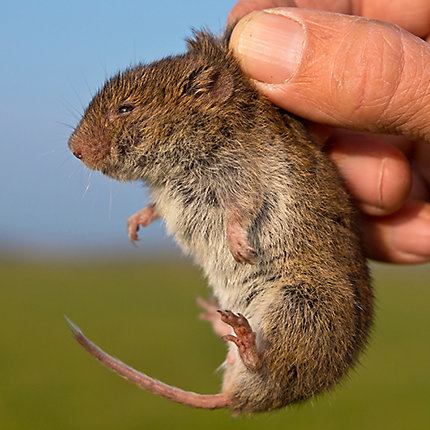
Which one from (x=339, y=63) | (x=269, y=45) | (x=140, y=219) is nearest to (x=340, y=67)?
(x=339, y=63)

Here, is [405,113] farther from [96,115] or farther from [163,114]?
[96,115]

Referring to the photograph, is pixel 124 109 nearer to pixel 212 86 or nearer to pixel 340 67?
pixel 212 86

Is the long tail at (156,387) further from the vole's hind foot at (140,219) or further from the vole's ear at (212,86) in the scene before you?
the vole's ear at (212,86)

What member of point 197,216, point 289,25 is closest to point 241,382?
point 197,216

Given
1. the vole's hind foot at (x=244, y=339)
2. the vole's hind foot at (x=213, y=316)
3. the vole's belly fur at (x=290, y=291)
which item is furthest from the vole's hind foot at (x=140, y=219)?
the vole's hind foot at (x=244, y=339)

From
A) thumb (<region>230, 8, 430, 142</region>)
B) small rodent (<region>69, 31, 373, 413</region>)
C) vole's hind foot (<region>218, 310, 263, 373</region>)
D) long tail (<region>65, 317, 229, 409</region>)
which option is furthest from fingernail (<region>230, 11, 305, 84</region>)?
long tail (<region>65, 317, 229, 409</region>)

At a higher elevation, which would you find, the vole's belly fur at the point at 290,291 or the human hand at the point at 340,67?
the human hand at the point at 340,67
